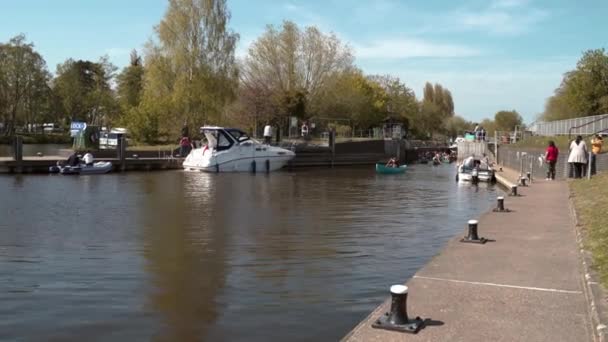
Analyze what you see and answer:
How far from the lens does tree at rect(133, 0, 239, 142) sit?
55250 mm

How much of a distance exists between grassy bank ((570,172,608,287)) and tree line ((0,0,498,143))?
40.9 m

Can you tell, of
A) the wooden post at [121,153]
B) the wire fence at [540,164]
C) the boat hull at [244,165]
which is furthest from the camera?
the boat hull at [244,165]

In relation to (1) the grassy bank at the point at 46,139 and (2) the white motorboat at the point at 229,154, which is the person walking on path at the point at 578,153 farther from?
(1) the grassy bank at the point at 46,139

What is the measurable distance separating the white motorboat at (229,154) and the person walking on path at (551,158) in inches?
941

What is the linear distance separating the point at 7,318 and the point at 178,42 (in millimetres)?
50450

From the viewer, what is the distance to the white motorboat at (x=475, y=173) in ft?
114

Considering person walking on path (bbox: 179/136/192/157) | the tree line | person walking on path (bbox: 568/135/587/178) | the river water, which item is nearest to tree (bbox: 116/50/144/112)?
the tree line

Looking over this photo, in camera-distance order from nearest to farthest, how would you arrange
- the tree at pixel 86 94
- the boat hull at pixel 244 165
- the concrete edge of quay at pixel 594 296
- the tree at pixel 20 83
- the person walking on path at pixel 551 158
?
the concrete edge of quay at pixel 594 296, the person walking on path at pixel 551 158, the boat hull at pixel 244 165, the tree at pixel 20 83, the tree at pixel 86 94

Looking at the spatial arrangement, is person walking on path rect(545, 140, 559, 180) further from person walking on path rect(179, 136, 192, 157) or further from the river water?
person walking on path rect(179, 136, 192, 157)

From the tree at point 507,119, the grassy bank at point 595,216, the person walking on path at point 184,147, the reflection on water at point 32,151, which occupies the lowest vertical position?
the grassy bank at point 595,216

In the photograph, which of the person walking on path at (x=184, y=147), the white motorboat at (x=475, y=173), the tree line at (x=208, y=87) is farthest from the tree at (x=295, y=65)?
the white motorboat at (x=475, y=173)

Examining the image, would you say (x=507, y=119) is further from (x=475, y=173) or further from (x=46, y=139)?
(x=475, y=173)

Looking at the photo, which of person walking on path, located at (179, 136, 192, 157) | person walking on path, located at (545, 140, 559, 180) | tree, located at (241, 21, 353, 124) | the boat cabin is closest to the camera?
person walking on path, located at (545, 140, 559, 180)

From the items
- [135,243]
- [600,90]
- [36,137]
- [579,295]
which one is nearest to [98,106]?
[36,137]
